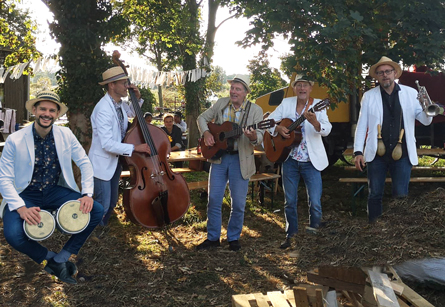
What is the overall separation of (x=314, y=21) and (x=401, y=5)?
3.57 ft

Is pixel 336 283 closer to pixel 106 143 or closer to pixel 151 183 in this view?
pixel 151 183

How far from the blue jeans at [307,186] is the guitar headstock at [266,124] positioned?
18.0 inches

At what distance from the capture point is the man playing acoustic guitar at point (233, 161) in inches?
201

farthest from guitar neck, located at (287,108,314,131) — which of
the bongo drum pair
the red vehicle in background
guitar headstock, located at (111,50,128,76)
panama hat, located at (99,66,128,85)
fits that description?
the red vehicle in background

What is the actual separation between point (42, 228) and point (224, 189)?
7.13ft

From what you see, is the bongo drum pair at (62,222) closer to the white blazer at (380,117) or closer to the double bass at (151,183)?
the double bass at (151,183)

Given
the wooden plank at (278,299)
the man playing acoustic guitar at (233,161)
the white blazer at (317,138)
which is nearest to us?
the wooden plank at (278,299)

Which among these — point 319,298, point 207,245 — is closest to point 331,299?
point 319,298

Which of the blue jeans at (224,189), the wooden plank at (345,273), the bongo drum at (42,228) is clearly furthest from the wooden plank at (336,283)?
the bongo drum at (42,228)

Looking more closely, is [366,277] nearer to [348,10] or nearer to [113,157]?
[113,157]

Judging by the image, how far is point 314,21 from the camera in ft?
17.2

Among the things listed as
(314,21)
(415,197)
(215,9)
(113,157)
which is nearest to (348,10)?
(314,21)

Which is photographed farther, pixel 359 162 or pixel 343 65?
pixel 343 65

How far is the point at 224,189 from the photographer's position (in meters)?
5.27
